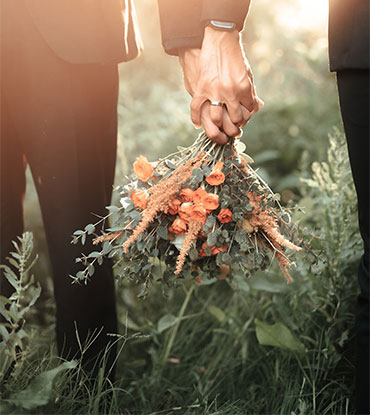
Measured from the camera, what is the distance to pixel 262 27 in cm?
722

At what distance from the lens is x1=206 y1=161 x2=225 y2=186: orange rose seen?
160cm

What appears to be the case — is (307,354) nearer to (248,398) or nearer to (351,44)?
(248,398)

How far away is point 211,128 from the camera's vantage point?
168 centimetres

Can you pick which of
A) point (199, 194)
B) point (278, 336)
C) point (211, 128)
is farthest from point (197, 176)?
point (278, 336)

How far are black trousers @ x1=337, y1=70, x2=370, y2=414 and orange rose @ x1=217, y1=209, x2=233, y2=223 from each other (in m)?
0.36

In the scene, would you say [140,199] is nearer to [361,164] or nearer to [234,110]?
[234,110]

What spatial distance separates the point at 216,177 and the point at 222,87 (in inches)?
10.3

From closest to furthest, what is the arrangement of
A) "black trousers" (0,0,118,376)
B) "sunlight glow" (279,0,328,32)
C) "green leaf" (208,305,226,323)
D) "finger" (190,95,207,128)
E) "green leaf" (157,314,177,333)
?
"finger" (190,95,207,128) → "black trousers" (0,0,118,376) → "green leaf" (157,314,177,333) → "green leaf" (208,305,226,323) → "sunlight glow" (279,0,328,32)

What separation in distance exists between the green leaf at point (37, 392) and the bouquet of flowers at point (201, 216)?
355 mm

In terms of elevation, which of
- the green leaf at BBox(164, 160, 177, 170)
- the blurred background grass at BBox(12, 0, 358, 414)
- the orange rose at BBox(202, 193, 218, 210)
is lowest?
the blurred background grass at BBox(12, 0, 358, 414)

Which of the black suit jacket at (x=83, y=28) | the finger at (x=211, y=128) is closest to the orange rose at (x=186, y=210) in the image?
the finger at (x=211, y=128)

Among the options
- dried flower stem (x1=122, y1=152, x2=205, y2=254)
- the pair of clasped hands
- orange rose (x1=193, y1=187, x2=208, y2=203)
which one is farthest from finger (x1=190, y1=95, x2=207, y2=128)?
orange rose (x1=193, y1=187, x2=208, y2=203)

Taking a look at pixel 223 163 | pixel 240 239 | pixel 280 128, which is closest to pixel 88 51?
pixel 223 163

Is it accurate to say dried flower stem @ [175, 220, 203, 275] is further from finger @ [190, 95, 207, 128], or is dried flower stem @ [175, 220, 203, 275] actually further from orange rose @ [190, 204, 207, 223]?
finger @ [190, 95, 207, 128]
